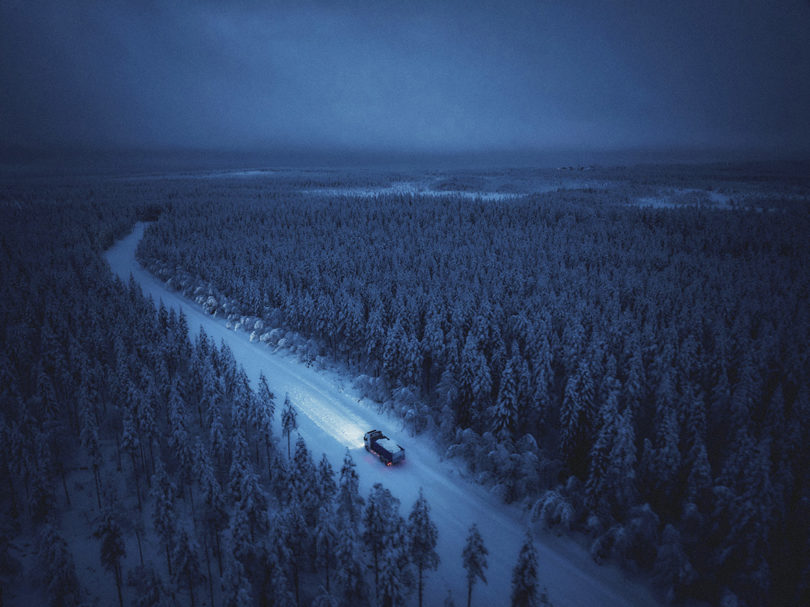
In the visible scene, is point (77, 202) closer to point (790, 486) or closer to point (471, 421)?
point (471, 421)

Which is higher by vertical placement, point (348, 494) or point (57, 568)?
point (57, 568)

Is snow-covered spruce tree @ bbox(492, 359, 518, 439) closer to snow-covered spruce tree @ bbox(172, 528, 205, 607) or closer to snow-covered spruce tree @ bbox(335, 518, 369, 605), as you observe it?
snow-covered spruce tree @ bbox(335, 518, 369, 605)

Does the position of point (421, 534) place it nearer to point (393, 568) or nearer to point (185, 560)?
point (393, 568)

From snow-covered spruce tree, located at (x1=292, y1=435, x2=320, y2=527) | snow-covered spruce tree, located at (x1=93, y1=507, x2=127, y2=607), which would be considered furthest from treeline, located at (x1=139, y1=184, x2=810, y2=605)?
snow-covered spruce tree, located at (x1=93, y1=507, x2=127, y2=607)

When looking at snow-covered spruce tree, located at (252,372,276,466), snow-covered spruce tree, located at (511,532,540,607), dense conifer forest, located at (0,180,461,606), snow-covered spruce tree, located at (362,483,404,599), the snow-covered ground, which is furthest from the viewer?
snow-covered spruce tree, located at (252,372,276,466)

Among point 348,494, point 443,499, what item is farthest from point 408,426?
point 348,494

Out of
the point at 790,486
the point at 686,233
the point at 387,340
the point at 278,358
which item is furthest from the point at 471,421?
the point at 686,233
